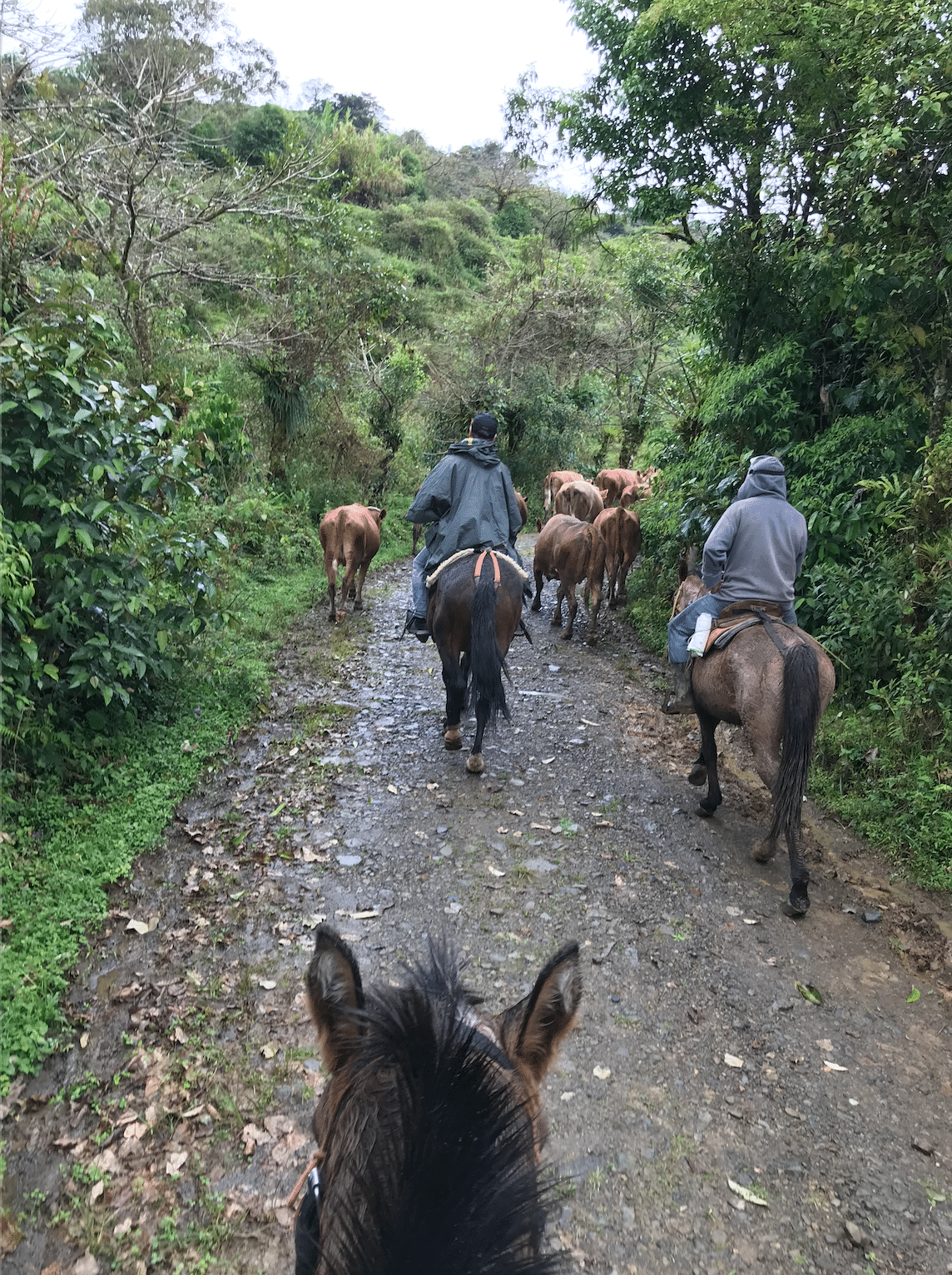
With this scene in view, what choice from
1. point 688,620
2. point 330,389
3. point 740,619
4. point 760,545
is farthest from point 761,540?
point 330,389

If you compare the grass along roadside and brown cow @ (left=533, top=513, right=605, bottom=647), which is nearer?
the grass along roadside

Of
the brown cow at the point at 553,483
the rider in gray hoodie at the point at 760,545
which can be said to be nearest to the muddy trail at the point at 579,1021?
the rider in gray hoodie at the point at 760,545

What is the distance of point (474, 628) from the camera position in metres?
5.98

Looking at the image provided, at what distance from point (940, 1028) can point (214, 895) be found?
4.09m

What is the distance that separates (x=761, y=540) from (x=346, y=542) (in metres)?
5.96

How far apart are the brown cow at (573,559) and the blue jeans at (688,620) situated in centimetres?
373

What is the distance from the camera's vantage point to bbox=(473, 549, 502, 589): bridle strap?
6117 millimetres

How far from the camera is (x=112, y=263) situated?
8.80m

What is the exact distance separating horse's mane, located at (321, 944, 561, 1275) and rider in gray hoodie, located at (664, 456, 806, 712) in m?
4.75

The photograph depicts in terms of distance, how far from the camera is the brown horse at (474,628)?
596cm

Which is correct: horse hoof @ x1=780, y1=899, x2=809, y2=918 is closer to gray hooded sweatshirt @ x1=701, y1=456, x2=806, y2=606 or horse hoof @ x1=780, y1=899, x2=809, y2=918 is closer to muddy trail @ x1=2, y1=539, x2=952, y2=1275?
muddy trail @ x1=2, y1=539, x2=952, y2=1275

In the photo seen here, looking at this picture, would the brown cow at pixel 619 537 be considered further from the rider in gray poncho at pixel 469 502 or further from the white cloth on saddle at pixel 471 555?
the white cloth on saddle at pixel 471 555

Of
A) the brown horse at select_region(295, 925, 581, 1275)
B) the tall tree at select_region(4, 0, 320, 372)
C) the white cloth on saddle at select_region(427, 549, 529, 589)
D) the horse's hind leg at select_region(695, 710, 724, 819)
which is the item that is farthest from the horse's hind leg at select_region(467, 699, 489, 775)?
the tall tree at select_region(4, 0, 320, 372)

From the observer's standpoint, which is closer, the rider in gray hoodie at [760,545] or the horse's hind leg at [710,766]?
the rider in gray hoodie at [760,545]
